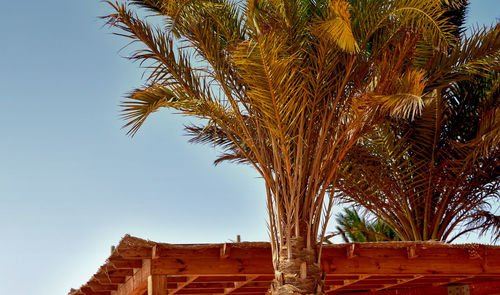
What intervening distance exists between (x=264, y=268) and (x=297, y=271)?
2.37 feet

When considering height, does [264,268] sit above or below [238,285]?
above

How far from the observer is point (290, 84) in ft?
24.8

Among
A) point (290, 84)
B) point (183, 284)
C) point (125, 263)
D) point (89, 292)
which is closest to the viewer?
point (290, 84)

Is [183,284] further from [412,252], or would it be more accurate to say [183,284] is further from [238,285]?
[412,252]

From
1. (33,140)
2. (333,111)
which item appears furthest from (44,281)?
(333,111)

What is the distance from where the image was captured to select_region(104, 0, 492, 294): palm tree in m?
7.59

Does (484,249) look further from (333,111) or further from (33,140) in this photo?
(33,140)

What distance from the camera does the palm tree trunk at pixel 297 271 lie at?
24.9 feet

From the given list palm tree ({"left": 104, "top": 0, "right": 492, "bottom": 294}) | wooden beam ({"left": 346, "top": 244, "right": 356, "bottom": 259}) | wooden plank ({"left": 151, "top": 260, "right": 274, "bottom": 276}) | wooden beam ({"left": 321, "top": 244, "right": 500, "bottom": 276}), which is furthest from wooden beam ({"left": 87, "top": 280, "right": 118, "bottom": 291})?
wooden beam ({"left": 346, "top": 244, "right": 356, "bottom": 259})

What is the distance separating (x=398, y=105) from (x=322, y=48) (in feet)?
3.82

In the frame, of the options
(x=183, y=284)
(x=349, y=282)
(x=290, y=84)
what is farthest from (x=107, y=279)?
(x=290, y=84)

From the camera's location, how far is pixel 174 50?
8.20 meters

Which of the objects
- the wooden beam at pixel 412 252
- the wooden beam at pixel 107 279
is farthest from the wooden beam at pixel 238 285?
the wooden beam at pixel 412 252

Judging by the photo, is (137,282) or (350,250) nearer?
(137,282)
